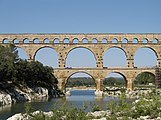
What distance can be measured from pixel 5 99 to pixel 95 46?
103 ft

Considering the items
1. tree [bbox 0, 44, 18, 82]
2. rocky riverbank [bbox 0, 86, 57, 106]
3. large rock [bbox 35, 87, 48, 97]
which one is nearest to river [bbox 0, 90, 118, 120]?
rocky riverbank [bbox 0, 86, 57, 106]

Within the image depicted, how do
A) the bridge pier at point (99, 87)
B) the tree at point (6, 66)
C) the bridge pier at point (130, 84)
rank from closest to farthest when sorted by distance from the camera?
1. the tree at point (6, 66)
2. the bridge pier at point (99, 87)
3. the bridge pier at point (130, 84)

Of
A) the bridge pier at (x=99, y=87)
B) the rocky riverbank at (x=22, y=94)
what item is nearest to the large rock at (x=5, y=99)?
the rocky riverbank at (x=22, y=94)

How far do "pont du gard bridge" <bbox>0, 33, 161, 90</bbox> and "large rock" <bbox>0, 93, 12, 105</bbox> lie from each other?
2669 cm

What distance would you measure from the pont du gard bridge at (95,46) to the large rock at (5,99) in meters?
26.7

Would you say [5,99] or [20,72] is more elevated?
[20,72]

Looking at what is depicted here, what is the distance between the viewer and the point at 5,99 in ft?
123

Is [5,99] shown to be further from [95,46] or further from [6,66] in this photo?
[95,46]

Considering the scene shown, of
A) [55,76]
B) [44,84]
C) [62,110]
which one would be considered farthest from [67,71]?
[62,110]

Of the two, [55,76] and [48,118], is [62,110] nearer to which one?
[48,118]

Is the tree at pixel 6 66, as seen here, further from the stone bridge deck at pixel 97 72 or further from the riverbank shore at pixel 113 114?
the riverbank shore at pixel 113 114

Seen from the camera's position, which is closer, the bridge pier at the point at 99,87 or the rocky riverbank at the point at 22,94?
the rocky riverbank at the point at 22,94

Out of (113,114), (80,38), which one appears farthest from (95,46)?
(113,114)

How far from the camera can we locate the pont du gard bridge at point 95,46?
65375 mm
